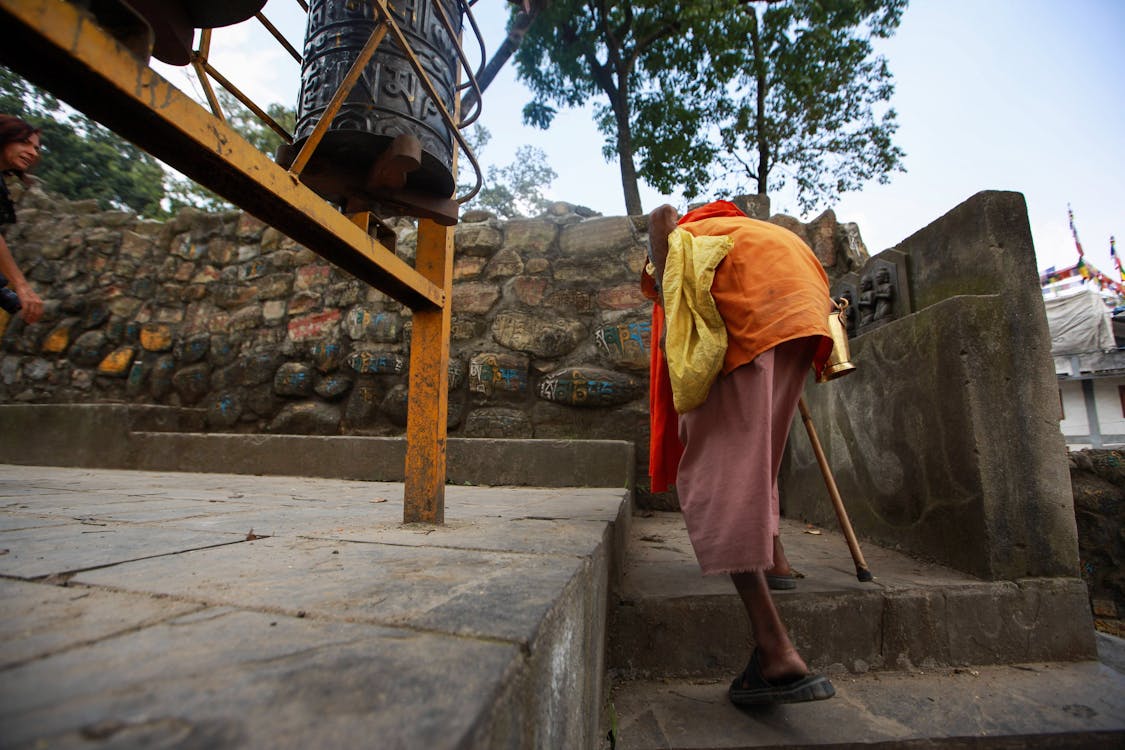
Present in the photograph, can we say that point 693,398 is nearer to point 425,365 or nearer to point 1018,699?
point 425,365

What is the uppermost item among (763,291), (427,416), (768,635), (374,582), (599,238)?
(599,238)

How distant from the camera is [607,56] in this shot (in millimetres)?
10539

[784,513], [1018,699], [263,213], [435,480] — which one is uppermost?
[263,213]

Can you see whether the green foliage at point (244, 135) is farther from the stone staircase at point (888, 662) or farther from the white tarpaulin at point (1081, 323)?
the white tarpaulin at point (1081, 323)

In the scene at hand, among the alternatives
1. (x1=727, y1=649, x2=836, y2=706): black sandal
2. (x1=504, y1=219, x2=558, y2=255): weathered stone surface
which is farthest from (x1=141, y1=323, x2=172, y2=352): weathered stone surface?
(x1=727, y1=649, x2=836, y2=706): black sandal

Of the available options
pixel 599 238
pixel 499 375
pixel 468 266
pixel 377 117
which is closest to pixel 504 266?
pixel 468 266

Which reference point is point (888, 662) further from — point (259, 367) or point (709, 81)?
point (709, 81)

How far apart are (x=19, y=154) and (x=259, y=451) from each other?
195cm

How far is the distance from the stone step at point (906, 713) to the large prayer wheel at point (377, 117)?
1.41 m

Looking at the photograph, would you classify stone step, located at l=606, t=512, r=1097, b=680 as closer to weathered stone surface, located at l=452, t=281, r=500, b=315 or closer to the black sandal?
the black sandal

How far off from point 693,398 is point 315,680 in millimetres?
995

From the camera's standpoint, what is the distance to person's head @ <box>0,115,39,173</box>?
2.05 m

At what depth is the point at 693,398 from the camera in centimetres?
127

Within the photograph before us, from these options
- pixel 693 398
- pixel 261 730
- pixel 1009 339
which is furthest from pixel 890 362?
pixel 261 730
